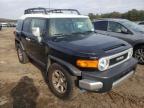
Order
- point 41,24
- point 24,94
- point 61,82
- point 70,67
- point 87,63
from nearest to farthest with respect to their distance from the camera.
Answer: point 87,63 → point 70,67 → point 61,82 → point 24,94 → point 41,24

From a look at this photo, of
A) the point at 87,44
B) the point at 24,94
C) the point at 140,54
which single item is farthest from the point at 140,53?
the point at 24,94

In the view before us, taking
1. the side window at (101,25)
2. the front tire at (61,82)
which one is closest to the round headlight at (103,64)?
the front tire at (61,82)

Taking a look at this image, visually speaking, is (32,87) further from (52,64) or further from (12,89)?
(52,64)

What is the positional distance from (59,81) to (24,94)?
990mm

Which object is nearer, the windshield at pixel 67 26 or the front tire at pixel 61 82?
the front tire at pixel 61 82

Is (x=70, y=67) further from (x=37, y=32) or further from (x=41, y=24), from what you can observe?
(x=41, y=24)

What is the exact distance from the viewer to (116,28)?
8195 mm

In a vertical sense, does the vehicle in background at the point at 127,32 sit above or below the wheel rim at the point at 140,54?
above

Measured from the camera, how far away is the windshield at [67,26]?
532 cm

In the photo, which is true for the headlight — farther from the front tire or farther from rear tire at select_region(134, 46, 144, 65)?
rear tire at select_region(134, 46, 144, 65)

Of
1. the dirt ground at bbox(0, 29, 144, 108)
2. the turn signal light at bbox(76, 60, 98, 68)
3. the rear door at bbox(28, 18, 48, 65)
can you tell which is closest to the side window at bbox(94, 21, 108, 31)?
the dirt ground at bbox(0, 29, 144, 108)

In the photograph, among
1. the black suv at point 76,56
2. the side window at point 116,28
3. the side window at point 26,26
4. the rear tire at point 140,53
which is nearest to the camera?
the black suv at point 76,56

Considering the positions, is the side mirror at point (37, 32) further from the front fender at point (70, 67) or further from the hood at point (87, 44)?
the front fender at point (70, 67)

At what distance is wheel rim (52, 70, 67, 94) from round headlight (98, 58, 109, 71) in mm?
888
